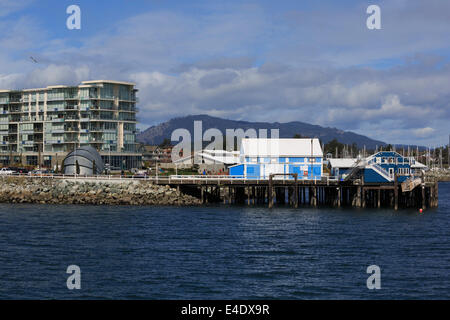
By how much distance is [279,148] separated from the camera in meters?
78.1

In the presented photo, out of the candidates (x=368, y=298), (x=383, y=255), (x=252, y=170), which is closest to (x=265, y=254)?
(x=383, y=255)

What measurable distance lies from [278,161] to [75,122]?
58745 mm

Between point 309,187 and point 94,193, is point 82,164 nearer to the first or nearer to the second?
point 94,193

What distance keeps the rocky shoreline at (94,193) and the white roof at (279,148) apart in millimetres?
10015

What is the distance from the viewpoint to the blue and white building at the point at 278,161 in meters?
76.9

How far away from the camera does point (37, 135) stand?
419 ft

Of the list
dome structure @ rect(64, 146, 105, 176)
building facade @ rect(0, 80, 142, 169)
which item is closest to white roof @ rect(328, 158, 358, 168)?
dome structure @ rect(64, 146, 105, 176)

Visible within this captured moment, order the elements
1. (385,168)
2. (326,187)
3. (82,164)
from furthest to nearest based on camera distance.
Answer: (82,164), (326,187), (385,168)

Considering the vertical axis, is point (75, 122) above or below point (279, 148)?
above

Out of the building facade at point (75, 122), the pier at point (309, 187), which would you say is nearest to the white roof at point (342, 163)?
the pier at point (309, 187)

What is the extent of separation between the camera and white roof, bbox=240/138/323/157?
7725cm

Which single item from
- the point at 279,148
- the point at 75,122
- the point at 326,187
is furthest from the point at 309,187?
the point at 75,122

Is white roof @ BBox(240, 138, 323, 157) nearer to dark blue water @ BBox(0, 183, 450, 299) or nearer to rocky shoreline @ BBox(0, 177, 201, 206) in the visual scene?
rocky shoreline @ BBox(0, 177, 201, 206)

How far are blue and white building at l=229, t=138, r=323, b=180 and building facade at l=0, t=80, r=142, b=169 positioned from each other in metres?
45.3
